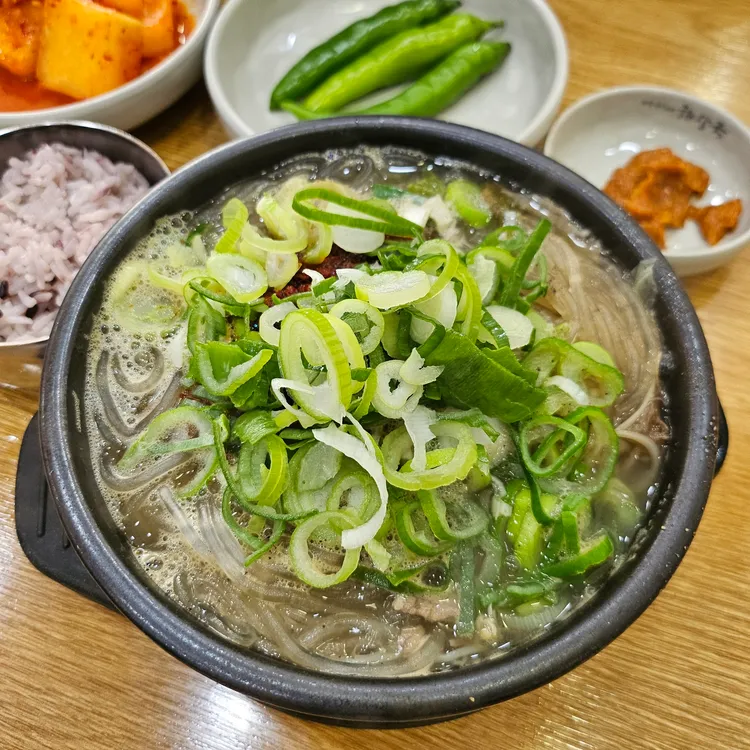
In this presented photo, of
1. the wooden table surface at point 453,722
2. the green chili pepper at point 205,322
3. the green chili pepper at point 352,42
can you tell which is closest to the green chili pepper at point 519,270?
the green chili pepper at point 205,322

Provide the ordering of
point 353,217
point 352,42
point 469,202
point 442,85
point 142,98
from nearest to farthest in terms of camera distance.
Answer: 1. point 353,217
2. point 469,202
3. point 142,98
4. point 442,85
5. point 352,42

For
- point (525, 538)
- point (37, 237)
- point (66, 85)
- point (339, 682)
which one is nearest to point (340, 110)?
point (66, 85)

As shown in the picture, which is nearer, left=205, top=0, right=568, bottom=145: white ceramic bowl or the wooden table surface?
the wooden table surface

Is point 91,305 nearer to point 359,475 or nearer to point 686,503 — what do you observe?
point 359,475

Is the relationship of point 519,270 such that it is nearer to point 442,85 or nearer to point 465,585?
point 465,585

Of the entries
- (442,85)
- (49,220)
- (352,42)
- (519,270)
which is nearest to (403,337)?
(519,270)

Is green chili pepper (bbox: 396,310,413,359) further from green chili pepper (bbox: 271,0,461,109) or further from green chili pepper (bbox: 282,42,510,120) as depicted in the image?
green chili pepper (bbox: 271,0,461,109)

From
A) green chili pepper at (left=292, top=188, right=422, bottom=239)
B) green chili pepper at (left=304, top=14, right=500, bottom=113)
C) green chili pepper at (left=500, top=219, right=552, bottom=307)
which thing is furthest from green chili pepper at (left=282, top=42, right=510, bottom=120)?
green chili pepper at (left=500, top=219, right=552, bottom=307)

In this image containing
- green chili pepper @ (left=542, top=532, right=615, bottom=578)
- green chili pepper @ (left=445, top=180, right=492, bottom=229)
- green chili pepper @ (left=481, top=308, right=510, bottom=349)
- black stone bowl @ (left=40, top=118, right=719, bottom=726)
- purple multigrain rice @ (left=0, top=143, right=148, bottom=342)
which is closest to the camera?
black stone bowl @ (left=40, top=118, right=719, bottom=726)
